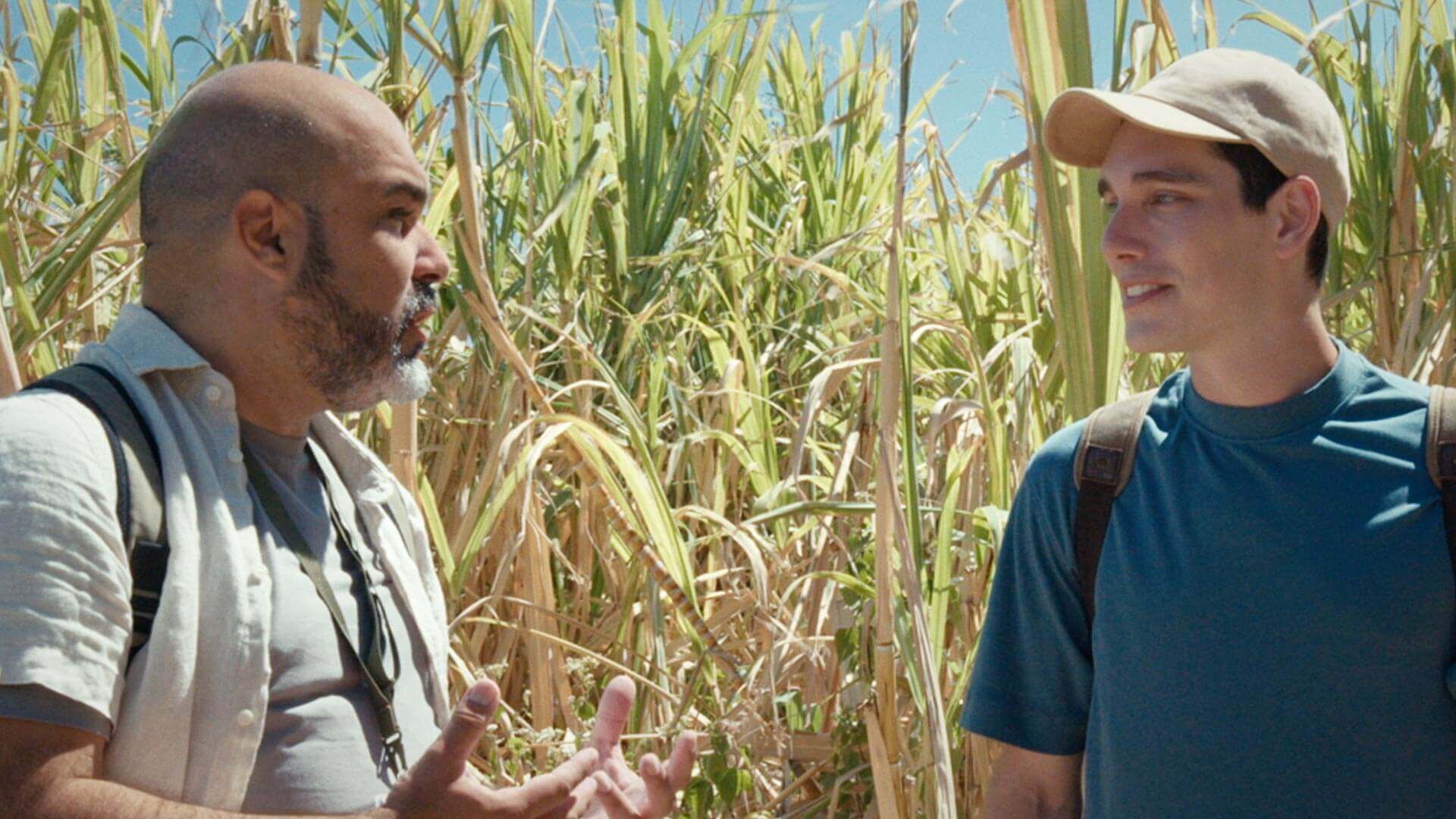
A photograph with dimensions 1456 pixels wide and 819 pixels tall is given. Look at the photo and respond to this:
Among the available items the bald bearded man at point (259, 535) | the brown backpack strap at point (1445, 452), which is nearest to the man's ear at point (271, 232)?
the bald bearded man at point (259, 535)

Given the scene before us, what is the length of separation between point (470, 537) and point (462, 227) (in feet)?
2.02

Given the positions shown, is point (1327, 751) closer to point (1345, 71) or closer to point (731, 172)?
point (1345, 71)

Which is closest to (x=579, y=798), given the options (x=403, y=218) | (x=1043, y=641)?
(x=1043, y=641)

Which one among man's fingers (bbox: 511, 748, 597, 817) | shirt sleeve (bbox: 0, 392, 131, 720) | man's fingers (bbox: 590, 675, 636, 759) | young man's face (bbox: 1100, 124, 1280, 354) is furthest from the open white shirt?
young man's face (bbox: 1100, 124, 1280, 354)

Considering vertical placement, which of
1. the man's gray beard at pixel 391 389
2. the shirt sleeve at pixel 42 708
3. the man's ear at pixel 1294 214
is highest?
the man's ear at pixel 1294 214

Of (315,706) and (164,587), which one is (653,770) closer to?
(315,706)

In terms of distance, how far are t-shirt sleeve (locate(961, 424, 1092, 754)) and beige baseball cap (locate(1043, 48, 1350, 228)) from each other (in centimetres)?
29

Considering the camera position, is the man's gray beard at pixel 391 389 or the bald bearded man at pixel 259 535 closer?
the bald bearded man at pixel 259 535

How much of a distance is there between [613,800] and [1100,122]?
0.79 meters

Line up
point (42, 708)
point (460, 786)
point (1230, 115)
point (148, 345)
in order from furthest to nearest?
point (1230, 115), point (148, 345), point (460, 786), point (42, 708)

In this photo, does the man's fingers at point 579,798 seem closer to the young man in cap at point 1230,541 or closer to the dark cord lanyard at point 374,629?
the dark cord lanyard at point 374,629

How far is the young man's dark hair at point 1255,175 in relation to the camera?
4.59 feet

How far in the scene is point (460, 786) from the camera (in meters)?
1.18

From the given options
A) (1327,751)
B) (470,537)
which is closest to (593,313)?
(470,537)
